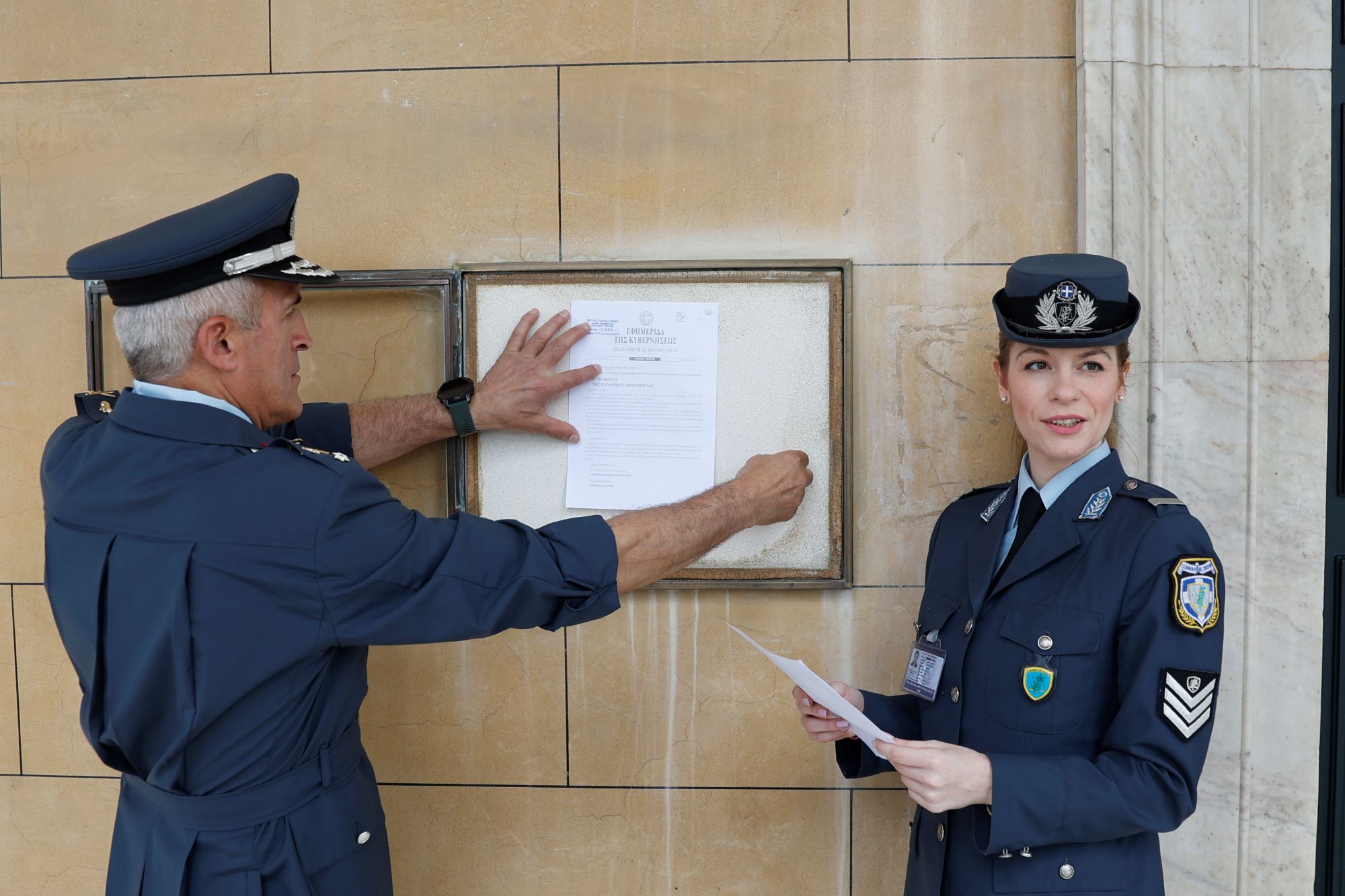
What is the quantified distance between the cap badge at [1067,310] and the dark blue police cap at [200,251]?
1270 mm

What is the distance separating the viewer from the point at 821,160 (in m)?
2.17

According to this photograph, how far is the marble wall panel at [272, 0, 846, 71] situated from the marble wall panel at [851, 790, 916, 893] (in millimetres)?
1744

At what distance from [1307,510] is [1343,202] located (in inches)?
27.4

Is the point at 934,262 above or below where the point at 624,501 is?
above

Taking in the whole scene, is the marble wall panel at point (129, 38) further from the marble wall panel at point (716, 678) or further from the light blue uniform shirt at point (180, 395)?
the marble wall panel at point (716, 678)

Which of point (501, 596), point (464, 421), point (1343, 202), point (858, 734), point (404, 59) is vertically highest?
point (404, 59)

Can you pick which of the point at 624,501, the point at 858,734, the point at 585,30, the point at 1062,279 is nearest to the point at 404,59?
the point at 585,30

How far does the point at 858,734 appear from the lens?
1542 mm

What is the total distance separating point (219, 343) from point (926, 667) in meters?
1.37

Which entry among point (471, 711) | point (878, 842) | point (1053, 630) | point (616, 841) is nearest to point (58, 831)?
point (471, 711)

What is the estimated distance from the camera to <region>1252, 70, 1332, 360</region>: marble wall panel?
2057 mm

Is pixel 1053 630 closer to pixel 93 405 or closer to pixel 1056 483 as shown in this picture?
pixel 1056 483

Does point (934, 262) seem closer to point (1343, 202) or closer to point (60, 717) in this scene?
point (1343, 202)

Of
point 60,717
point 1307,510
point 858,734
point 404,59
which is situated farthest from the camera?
point 60,717
